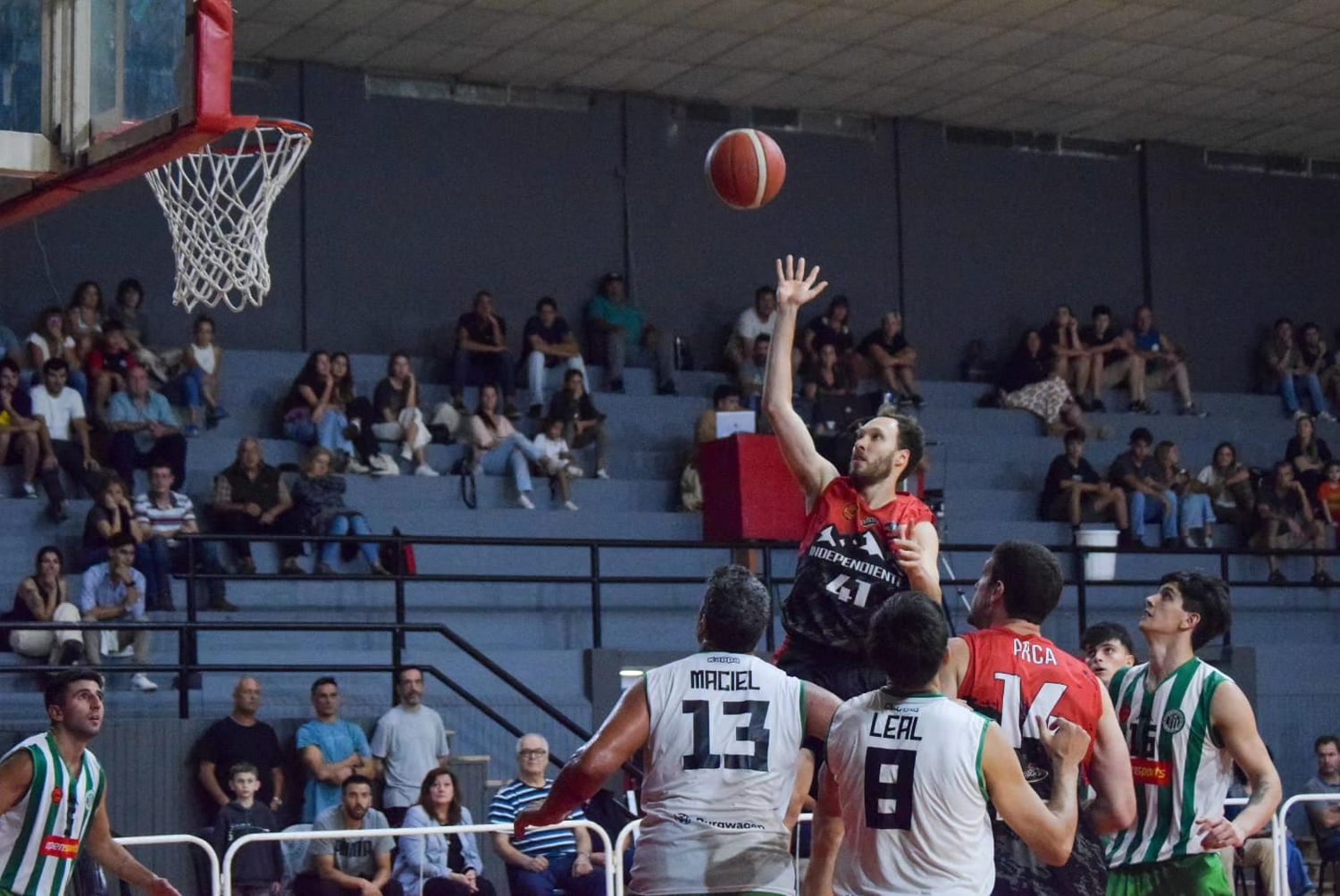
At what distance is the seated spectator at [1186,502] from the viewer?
18641 millimetres

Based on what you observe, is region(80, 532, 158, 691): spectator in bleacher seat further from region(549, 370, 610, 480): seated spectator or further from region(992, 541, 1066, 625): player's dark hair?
region(992, 541, 1066, 625): player's dark hair

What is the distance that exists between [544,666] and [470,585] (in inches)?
76.9

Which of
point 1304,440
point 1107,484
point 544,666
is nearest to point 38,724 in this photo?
point 544,666

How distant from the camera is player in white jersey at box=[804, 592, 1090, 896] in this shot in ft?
17.3

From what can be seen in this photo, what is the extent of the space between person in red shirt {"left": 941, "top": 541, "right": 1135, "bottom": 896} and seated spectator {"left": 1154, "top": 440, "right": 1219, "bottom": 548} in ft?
42.4

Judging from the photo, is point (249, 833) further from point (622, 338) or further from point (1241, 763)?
point (622, 338)

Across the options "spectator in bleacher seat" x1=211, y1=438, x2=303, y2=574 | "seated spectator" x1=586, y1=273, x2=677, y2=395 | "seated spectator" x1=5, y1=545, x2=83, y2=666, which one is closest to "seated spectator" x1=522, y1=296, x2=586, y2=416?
"seated spectator" x1=586, y1=273, x2=677, y2=395

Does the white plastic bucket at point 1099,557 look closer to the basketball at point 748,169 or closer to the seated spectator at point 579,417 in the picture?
the seated spectator at point 579,417

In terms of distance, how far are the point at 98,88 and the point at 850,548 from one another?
3.96m

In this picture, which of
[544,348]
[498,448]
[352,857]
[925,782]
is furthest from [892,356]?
[925,782]

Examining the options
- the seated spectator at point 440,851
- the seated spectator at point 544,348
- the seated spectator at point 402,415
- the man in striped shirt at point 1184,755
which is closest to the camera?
the man in striped shirt at point 1184,755

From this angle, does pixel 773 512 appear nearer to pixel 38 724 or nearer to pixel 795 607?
pixel 38 724

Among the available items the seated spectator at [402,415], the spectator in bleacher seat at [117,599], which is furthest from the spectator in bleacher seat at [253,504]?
the seated spectator at [402,415]

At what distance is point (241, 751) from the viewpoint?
38.0ft
